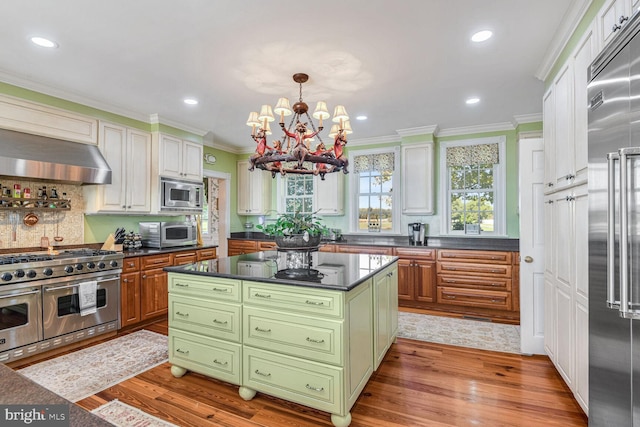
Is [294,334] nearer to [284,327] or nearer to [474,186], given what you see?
[284,327]

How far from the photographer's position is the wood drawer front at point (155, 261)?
392 centimetres

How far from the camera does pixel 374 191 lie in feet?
19.1

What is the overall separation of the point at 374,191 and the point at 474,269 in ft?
6.97

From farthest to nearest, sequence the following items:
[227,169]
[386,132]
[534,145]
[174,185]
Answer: [227,169] → [386,132] → [174,185] → [534,145]

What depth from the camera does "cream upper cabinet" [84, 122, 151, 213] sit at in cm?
395

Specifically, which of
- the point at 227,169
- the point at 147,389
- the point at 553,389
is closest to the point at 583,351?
the point at 553,389

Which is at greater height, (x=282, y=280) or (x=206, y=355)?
(x=282, y=280)

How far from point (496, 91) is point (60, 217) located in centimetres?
510

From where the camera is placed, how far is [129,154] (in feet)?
13.9

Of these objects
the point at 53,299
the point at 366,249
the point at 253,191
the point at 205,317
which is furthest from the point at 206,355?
the point at 253,191

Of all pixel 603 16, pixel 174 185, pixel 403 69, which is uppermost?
pixel 403 69

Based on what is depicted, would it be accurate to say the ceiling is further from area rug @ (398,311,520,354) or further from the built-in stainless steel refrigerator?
area rug @ (398,311,520,354)

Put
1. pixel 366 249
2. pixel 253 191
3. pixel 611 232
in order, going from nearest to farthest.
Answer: pixel 611 232, pixel 366 249, pixel 253 191

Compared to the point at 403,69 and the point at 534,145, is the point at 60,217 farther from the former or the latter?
the point at 534,145
